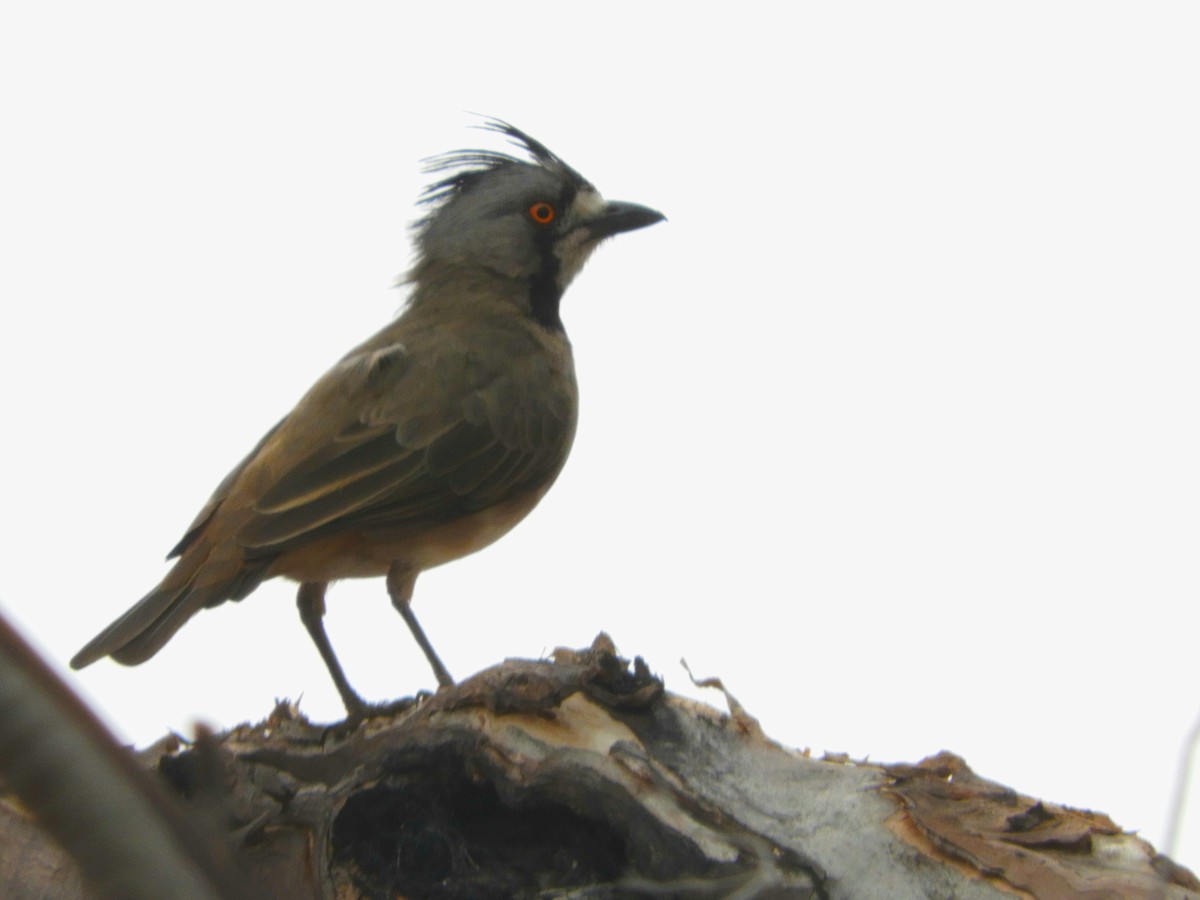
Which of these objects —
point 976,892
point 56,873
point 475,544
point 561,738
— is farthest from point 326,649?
point 976,892

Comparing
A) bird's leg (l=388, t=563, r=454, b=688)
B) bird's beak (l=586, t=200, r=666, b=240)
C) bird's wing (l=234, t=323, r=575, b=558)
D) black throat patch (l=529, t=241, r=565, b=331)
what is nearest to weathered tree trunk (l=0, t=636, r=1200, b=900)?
bird's wing (l=234, t=323, r=575, b=558)

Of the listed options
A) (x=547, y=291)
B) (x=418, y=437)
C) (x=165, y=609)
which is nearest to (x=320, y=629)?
(x=418, y=437)

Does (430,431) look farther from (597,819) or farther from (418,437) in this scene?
(597,819)

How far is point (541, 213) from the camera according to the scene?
736 cm

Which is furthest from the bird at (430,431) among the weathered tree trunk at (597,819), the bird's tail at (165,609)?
the weathered tree trunk at (597,819)

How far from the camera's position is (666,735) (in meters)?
3.68

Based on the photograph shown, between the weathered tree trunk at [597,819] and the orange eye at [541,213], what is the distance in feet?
13.0

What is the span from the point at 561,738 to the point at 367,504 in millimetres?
2274

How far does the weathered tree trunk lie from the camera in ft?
10.4

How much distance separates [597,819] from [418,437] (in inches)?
112

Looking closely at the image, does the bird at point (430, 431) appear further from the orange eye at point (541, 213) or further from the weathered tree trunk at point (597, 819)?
the weathered tree trunk at point (597, 819)

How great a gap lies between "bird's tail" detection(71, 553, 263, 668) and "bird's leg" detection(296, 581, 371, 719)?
95 centimetres

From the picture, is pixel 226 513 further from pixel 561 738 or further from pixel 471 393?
pixel 561 738

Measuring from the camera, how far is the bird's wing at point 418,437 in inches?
209
